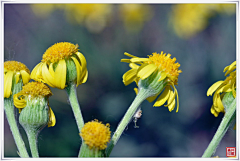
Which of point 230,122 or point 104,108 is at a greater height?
point 230,122

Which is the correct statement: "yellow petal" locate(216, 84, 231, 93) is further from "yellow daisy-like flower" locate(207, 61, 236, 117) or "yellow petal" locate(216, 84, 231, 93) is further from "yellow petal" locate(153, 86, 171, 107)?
"yellow petal" locate(153, 86, 171, 107)

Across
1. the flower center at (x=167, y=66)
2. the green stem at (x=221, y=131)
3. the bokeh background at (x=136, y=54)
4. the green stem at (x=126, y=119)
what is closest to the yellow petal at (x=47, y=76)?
the green stem at (x=126, y=119)

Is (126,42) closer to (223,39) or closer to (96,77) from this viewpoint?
(96,77)

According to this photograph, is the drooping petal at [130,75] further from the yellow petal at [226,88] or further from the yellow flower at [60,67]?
the yellow petal at [226,88]

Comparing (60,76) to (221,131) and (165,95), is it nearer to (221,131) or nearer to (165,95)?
(165,95)

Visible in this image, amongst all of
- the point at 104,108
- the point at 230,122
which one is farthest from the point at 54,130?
the point at 230,122

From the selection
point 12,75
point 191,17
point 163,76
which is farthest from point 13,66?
point 191,17

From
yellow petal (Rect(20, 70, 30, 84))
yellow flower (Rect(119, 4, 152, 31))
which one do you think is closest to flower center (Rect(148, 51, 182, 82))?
yellow petal (Rect(20, 70, 30, 84))
